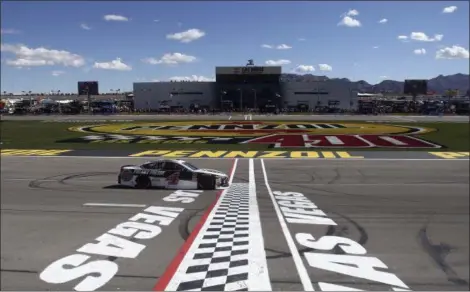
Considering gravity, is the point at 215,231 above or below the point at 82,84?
below

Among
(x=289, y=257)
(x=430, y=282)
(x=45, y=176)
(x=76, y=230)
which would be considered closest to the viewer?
(x=430, y=282)

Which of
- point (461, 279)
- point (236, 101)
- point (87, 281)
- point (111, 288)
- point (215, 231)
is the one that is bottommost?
point (461, 279)

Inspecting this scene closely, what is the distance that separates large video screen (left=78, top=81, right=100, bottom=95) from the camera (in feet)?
12.3

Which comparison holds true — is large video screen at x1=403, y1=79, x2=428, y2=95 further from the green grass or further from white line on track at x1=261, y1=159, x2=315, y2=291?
white line on track at x1=261, y1=159, x2=315, y2=291

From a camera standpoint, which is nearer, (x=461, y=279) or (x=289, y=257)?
(x=461, y=279)

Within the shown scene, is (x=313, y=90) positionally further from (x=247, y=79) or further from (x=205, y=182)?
(x=205, y=182)

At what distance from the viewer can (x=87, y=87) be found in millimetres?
3959

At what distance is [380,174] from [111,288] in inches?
438

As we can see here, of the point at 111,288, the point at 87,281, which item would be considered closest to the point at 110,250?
the point at 111,288

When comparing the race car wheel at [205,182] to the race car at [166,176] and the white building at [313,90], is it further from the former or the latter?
the white building at [313,90]

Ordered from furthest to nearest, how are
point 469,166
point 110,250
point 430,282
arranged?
point 469,166, point 110,250, point 430,282

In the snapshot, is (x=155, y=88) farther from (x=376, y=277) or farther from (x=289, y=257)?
(x=289, y=257)

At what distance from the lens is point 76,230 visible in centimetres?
792

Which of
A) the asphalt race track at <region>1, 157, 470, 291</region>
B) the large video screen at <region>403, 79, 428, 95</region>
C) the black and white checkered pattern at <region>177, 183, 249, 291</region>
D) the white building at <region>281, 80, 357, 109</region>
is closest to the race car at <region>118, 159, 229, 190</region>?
the asphalt race track at <region>1, 157, 470, 291</region>
